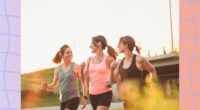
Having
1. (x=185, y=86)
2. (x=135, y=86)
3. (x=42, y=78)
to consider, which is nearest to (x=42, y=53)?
(x=42, y=78)

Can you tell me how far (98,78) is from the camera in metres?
1.93

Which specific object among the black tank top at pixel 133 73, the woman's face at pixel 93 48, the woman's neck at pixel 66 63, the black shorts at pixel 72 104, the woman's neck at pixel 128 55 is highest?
the woman's face at pixel 93 48

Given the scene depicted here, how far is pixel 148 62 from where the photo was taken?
1.80 metres

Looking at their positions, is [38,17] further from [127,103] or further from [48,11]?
[127,103]

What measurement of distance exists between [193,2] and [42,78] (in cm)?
69

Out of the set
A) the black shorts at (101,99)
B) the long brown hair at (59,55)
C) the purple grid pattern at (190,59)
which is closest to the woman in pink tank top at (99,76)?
the black shorts at (101,99)

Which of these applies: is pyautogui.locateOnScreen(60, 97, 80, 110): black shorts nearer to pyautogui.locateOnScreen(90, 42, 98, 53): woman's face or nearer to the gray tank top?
the gray tank top

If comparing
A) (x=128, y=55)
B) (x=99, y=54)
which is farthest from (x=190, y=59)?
(x=99, y=54)
